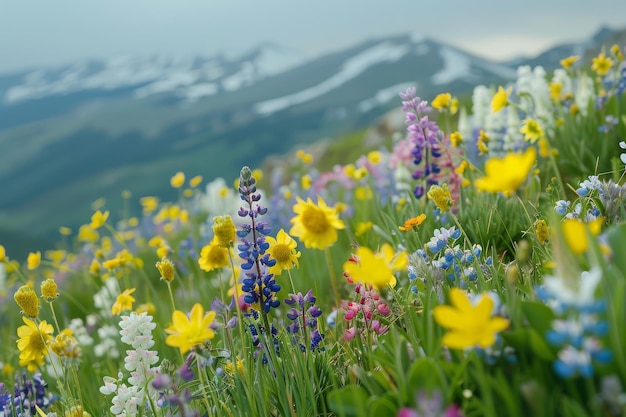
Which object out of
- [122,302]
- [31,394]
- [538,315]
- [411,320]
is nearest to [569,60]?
[411,320]

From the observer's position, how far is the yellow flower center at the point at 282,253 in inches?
92.4

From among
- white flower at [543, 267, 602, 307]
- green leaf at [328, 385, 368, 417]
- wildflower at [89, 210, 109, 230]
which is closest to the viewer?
white flower at [543, 267, 602, 307]

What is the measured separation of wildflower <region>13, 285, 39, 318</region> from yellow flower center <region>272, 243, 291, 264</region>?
3.26 ft

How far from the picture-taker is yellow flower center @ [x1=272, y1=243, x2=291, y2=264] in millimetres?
2348

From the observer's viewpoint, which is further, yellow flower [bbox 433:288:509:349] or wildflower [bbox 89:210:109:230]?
wildflower [bbox 89:210:109:230]

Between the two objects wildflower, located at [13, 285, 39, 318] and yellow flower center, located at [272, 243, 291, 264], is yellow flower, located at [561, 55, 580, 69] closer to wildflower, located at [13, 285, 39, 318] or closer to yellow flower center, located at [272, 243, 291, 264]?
yellow flower center, located at [272, 243, 291, 264]

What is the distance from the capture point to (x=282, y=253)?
235 cm

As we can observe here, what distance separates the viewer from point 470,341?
1218 millimetres

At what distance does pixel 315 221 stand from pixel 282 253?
0.44 meters

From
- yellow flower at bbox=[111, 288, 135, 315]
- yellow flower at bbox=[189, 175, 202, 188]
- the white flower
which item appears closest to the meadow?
the white flower

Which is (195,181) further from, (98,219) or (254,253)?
(254,253)

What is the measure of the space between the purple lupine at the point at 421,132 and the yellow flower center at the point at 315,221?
1737 mm

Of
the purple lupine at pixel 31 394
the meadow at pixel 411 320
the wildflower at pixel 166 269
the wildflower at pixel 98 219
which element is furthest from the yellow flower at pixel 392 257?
the wildflower at pixel 98 219

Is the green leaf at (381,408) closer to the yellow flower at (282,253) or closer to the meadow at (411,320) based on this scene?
the meadow at (411,320)
